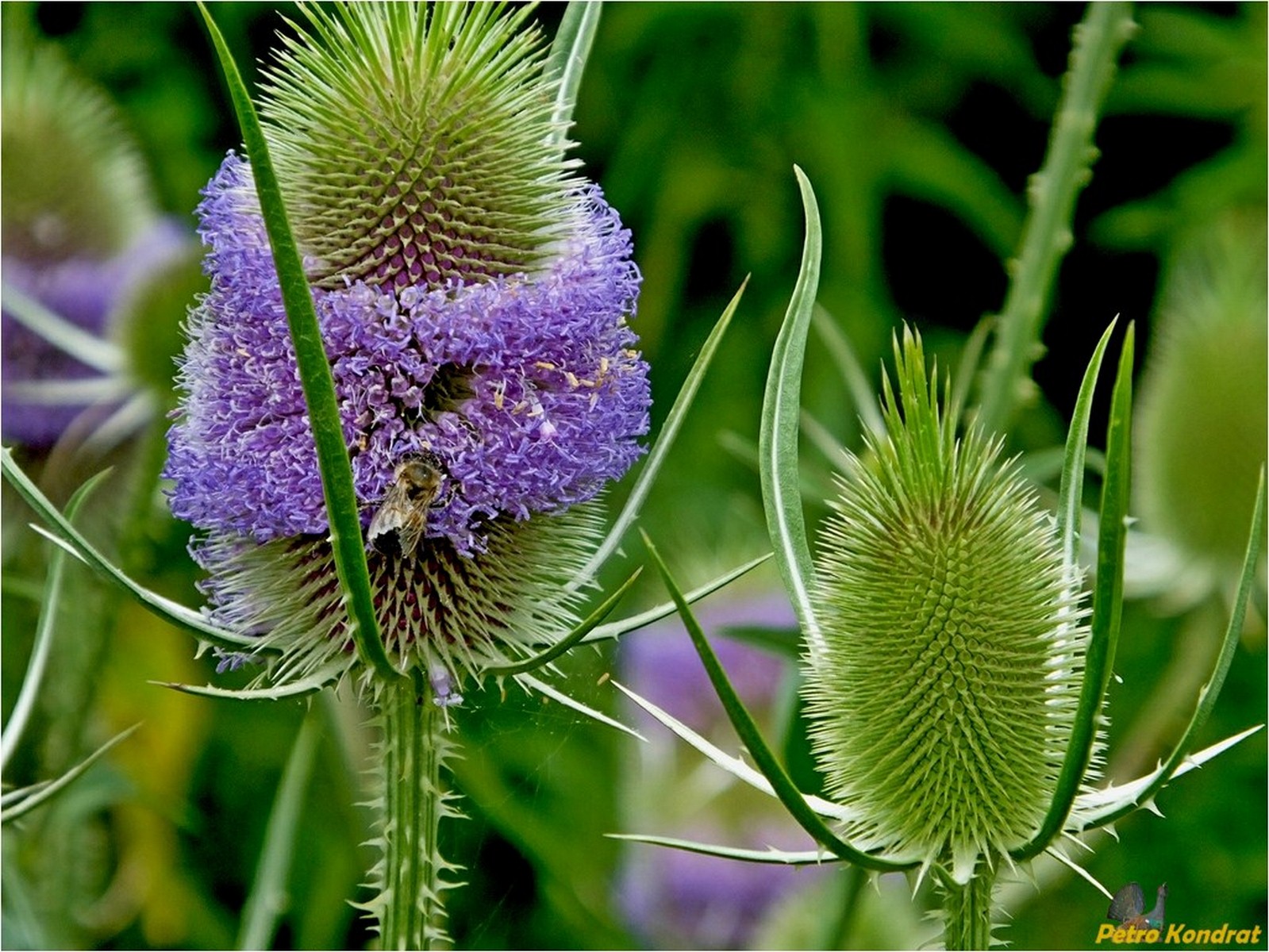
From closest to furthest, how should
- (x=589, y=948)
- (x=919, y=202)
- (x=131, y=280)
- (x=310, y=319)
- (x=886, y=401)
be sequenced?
1. (x=310, y=319)
2. (x=886, y=401)
3. (x=589, y=948)
4. (x=131, y=280)
5. (x=919, y=202)

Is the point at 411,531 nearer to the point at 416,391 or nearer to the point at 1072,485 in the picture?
the point at 416,391

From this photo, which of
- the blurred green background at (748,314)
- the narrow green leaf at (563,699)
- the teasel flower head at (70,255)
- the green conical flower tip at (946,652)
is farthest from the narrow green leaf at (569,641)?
the teasel flower head at (70,255)

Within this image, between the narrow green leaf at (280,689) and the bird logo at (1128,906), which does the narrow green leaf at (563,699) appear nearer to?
the narrow green leaf at (280,689)

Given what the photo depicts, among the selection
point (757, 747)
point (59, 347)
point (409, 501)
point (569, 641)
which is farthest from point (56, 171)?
point (757, 747)

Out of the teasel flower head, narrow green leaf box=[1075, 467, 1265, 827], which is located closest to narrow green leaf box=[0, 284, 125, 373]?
the teasel flower head

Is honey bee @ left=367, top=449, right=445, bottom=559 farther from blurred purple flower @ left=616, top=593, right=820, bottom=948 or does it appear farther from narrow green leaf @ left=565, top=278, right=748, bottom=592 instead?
blurred purple flower @ left=616, top=593, right=820, bottom=948

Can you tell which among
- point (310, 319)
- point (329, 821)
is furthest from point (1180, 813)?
point (310, 319)

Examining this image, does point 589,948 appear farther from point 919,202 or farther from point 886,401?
point 919,202
